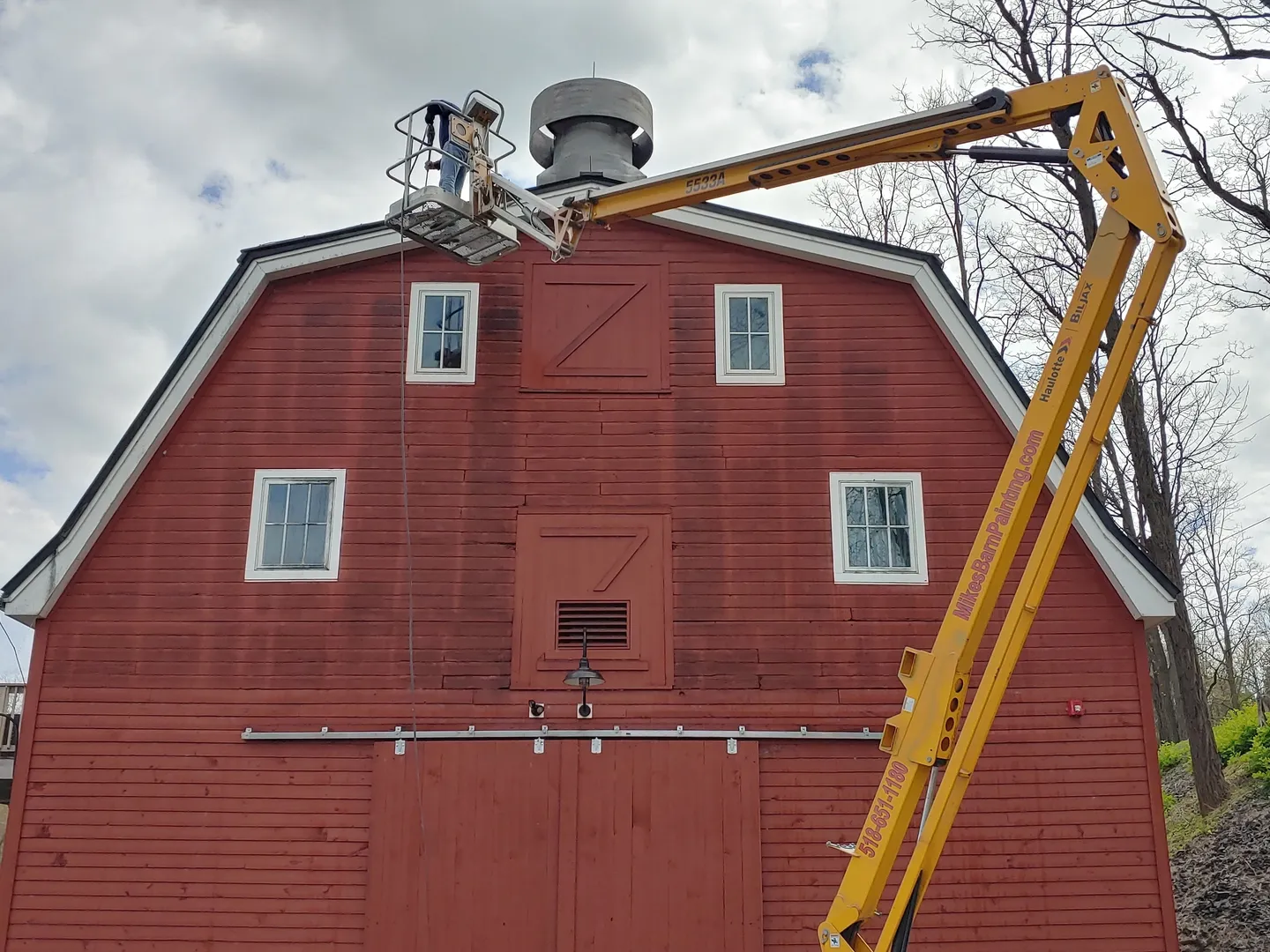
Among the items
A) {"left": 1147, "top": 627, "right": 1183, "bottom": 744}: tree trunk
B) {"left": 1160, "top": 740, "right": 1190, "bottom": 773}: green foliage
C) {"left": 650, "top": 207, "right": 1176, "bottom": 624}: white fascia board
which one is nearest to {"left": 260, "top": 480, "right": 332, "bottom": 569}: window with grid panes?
{"left": 650, "top": 207, "right": 1176, "bottom": 624}: white fascia board

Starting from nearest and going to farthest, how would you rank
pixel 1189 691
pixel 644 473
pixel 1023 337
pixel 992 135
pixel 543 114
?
pixel 992 135
pixel 644 473
pixel 543 114
pixel 1189 691
pixel 1023 337

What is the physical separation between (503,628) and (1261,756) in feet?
38.2

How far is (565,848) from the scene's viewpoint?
9.52m

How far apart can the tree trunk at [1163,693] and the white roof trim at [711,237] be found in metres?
17.2

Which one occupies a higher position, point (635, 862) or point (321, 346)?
point (321, 346)

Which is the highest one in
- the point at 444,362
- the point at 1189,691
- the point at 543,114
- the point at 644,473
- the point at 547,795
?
the point at 543,114

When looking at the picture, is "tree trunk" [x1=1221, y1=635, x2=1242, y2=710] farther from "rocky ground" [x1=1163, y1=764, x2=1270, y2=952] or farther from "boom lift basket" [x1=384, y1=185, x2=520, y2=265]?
"boom lift basket" [x1=384, y1=185, x2=520, y2=265]

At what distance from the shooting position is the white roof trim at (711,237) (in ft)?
32.7

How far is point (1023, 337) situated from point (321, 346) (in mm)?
15322

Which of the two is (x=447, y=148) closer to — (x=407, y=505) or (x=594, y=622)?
(x=407, y=505)

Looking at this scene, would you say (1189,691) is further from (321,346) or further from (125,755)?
(125,755)

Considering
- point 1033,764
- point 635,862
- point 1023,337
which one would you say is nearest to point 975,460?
point 1033,764

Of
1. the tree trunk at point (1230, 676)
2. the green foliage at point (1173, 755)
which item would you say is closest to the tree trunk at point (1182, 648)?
the green foliage at point (1173, 755)

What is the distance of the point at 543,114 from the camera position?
46.0 ft
